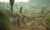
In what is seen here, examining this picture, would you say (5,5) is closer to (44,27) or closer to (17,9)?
(17,9)

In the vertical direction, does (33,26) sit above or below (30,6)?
below

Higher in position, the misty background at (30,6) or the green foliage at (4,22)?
the misty background at (30,6)

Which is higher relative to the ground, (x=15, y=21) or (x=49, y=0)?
(x=49, y=0)

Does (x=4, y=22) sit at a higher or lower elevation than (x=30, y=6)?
lower

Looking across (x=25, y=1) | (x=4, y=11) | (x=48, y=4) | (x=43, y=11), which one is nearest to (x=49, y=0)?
(x=48, y=4)

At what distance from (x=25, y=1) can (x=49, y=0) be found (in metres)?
0.80

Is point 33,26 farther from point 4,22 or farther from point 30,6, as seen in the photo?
point 4,22

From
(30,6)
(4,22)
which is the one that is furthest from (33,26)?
(4,22)

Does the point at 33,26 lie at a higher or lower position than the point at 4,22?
lower

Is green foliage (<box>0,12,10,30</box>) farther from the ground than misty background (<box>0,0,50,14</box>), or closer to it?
closer to it

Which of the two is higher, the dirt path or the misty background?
the misty background

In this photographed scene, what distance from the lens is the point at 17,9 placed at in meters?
3.23

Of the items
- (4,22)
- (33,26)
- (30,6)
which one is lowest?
(33,26)

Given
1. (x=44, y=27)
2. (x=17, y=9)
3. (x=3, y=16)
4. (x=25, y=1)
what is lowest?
(x=44, y=27)
